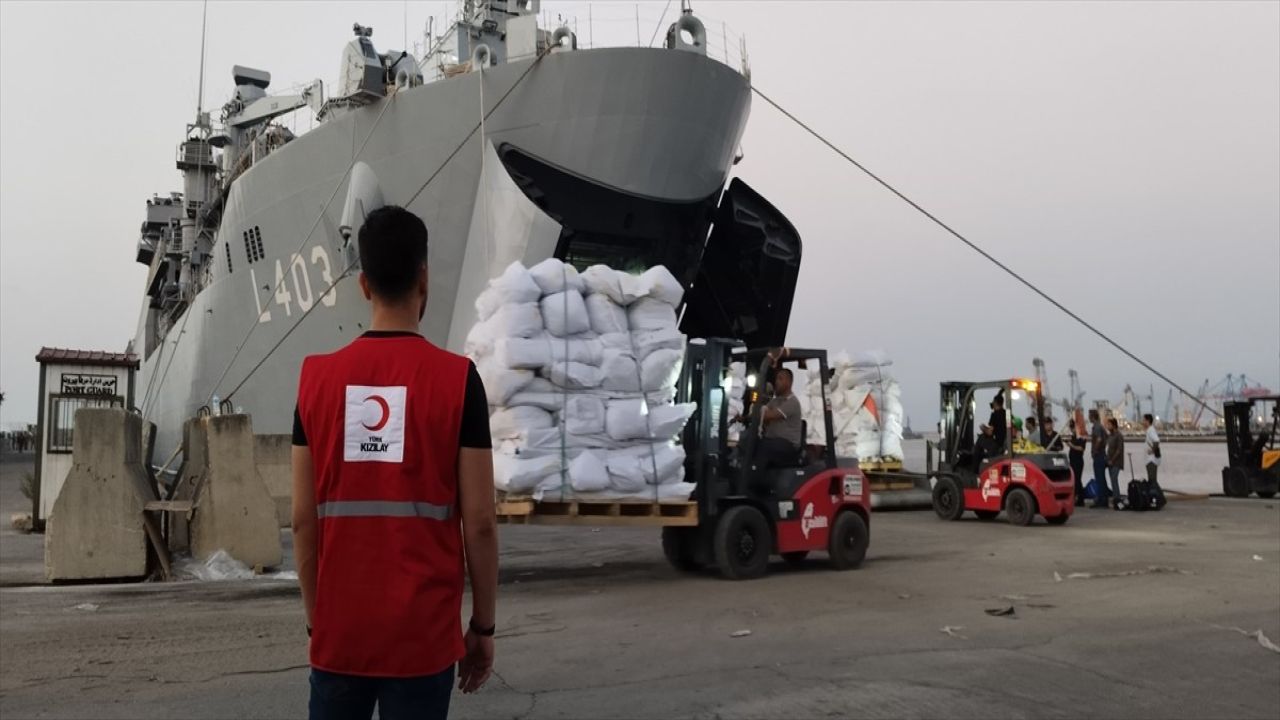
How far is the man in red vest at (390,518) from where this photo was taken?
192cm

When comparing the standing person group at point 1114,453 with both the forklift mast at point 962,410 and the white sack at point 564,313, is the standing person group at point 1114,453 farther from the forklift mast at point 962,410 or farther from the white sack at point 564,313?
the white sack at point 564,313

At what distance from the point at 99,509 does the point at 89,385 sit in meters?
5.72

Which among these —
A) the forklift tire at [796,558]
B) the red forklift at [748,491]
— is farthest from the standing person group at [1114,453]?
the red forklift at [748,491]

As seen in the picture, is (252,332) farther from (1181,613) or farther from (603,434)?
(1181,613)

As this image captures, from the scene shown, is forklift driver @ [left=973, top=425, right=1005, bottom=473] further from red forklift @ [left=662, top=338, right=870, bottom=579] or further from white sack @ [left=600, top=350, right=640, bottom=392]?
white sack @ [left=600, top=350, right=640, bottom=392]

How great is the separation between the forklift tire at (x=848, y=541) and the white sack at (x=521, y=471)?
3158 millimetres

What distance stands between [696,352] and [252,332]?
12381mm

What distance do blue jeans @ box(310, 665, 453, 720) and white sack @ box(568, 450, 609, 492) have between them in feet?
19.3

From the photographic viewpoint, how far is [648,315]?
28.0 ft

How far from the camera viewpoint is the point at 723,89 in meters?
14.8

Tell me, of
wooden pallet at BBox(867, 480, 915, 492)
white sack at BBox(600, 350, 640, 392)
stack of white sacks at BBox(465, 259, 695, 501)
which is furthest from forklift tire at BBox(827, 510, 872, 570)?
wooden pallet at BBox(867, 480, 915, 492)

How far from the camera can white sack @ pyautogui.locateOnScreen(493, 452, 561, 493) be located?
25.2 ft

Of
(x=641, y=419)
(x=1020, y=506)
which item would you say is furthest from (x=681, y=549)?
(x=1020, y=506)

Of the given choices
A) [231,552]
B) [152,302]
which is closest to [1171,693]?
[231,552]
